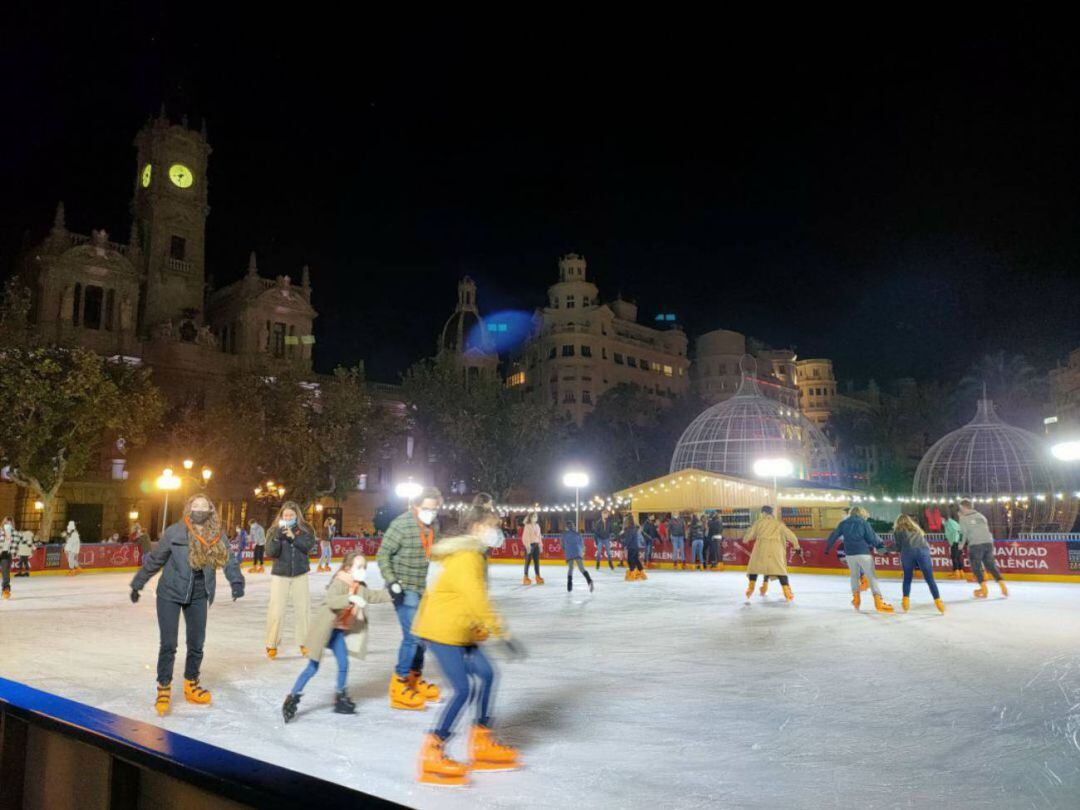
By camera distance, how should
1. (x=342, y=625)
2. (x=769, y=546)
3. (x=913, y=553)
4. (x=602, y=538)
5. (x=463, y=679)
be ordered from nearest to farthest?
(x=463, y=679) → (x=342, y=625) → (x=913, y=553) → (x=769, y=546) → (x=602, y=538)

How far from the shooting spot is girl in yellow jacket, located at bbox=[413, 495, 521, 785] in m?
4.98

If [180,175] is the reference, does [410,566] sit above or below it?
below

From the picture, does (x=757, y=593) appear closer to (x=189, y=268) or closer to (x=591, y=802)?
(x=591, y=802)

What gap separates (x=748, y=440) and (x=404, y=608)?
36581 millimetres

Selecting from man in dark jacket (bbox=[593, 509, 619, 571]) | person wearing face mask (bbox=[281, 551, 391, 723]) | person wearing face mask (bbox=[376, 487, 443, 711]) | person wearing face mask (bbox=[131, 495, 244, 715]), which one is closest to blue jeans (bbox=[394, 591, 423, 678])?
person wearing face mask (bbox=[376, 487, 443, 711])

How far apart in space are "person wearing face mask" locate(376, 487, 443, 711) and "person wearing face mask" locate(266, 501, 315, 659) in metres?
2.63

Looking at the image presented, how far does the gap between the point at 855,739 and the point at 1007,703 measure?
216cm

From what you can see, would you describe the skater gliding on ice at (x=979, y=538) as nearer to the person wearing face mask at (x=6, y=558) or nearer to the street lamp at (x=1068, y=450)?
the street lamp at (x=1068, y=450)

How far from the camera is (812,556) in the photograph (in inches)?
1007

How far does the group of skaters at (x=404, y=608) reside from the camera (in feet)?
16.6

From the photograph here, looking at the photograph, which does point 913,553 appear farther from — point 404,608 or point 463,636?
point 463,636

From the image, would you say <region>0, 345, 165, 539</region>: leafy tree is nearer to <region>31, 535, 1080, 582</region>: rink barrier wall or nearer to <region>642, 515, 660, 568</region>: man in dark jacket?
<region>31, 535, 1080, 582</region>: rink barrier wall

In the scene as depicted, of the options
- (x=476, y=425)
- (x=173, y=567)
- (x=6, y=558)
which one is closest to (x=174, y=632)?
(x=173, y=567)

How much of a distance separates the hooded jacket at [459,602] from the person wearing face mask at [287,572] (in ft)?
15.1
